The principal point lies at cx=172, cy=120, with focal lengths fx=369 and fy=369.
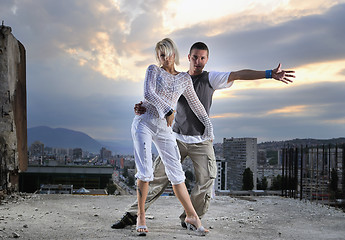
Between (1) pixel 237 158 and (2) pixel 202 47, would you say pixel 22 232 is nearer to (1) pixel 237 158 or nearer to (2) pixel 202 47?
(2) pixel 202 47

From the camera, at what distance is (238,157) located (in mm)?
25094

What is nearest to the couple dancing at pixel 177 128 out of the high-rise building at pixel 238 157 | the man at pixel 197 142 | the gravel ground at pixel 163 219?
the man at pixel 197 142

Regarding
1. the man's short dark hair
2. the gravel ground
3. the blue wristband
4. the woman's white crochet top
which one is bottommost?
the gravel ground

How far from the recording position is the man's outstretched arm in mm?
3324

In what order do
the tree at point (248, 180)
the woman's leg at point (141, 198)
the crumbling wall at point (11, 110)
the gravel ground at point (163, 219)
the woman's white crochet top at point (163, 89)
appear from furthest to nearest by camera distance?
the tree at point (248, 180) → the crumbling wall at point (11, 110) → the gravel ground at point (163, 219) → the woman's leg at point (141, 198) → the woman's white crochet top at point (163, 89)

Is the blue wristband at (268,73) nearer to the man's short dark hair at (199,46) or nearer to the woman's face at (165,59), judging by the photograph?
the man's short dark hair at (199,46)

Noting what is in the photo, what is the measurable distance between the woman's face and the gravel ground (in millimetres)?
1588

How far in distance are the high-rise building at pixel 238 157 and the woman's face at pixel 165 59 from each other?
19.2 m

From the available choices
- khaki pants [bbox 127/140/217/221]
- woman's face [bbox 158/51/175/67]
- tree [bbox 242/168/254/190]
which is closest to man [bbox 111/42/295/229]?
khaki pants [bbox 127/140/217/221]

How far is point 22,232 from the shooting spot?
141 inches

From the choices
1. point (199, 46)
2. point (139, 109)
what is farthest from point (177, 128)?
point (199, 46)

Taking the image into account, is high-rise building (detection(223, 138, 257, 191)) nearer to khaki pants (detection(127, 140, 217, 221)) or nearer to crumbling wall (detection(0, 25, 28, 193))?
crumbling wall (detection(0, 25, 28, 193))

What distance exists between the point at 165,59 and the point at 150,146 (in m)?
0.81

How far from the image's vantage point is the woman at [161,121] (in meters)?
3.33
